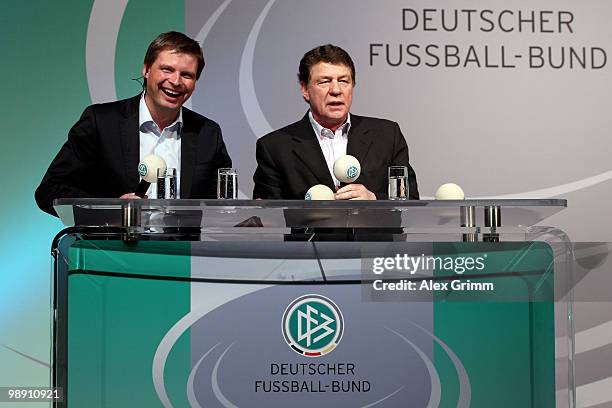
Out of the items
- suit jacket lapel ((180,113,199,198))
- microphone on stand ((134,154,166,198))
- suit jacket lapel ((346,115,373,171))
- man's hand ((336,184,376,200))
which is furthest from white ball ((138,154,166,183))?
suit jacket lapel ((346,115,373,171))

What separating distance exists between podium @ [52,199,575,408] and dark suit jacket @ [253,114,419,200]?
4.96 ft

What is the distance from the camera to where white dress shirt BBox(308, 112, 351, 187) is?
3848mm

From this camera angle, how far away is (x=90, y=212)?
→ 7.13 feet

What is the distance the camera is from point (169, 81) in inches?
147

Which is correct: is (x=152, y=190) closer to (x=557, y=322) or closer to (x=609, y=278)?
(x=557, y=322)

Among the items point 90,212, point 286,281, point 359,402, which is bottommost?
point 359,402

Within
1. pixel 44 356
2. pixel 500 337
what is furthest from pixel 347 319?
pixel 44 356

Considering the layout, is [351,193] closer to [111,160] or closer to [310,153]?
[310,153]

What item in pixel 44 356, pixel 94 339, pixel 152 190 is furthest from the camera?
pixel 44 356

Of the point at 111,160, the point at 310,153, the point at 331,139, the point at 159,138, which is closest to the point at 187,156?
the point at 159,138

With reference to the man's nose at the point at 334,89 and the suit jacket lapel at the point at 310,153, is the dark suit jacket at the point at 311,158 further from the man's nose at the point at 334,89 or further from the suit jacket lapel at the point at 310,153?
the man's nose at the point at 334,89

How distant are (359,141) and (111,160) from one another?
3.43 feet

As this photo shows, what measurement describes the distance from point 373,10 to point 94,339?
302cm

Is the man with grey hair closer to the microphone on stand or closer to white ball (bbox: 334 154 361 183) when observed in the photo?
white ball (bbox: 334 154 361 183)
